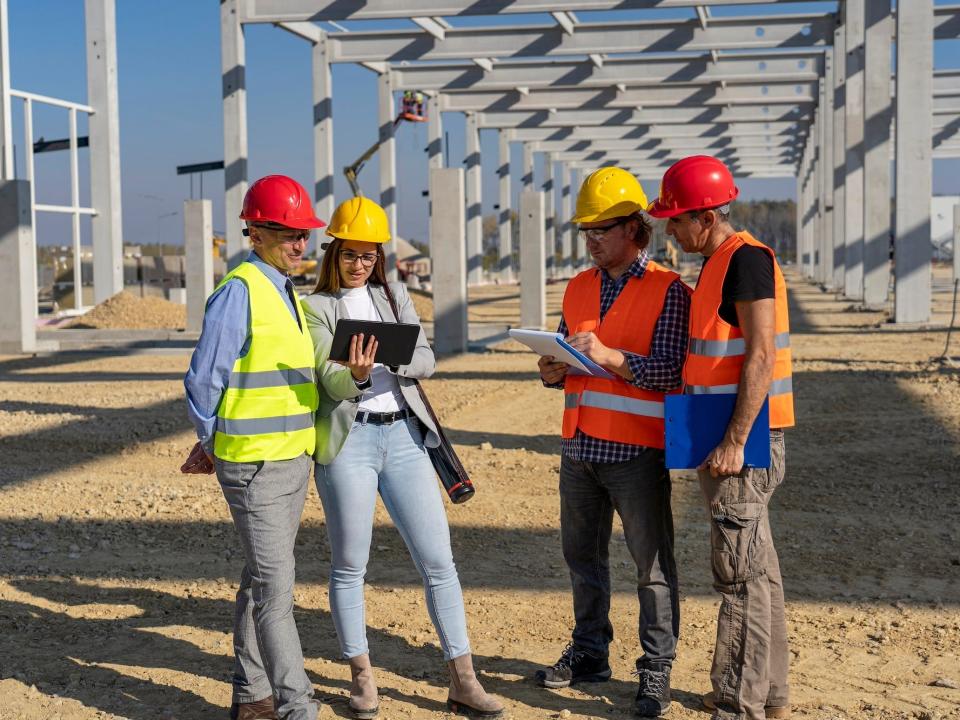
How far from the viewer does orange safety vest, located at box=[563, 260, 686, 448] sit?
4.18 meters

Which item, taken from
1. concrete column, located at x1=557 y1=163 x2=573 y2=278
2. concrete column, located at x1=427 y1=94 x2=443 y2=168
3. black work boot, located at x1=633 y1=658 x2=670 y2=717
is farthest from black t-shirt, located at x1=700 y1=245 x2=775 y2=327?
concrete column, located at x1=557 y1=163 x2=573 y2=278

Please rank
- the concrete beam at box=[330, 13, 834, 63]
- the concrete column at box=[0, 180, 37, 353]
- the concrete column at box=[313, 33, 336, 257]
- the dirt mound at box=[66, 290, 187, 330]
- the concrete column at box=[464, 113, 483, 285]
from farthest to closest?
the concrete column at box=[464, 113, 483, 285] < the concrete column at box=[313, 33, 336, 257] < the dirt mound at box=[66, 290, 187, 330] < the concrete beam at box=[330, 13, 834, 63] < the concrete column at box=[0, 180, 37, 353]

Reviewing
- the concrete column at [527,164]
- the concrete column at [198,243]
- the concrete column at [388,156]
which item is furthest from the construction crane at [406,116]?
the concrete column at [527,164]

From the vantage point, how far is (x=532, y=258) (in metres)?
20.5

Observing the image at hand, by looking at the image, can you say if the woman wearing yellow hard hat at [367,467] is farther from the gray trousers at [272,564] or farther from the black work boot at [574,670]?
the black work boot at [574,670]

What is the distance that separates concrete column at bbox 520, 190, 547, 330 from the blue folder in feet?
52.7

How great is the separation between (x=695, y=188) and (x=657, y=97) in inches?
1146

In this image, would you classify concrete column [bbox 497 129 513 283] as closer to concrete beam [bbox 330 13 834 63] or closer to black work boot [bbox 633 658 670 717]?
concrete beam [bbox 330 13 834 63]

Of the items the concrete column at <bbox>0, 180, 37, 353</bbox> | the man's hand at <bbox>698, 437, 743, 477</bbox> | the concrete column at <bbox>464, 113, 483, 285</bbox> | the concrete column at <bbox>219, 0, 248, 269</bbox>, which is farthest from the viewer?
the concrete column at <bbox>464, 113, 483, 285</bbox>

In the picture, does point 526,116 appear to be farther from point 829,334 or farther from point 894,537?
point 894,537

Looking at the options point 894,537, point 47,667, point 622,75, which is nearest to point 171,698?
point 47,667

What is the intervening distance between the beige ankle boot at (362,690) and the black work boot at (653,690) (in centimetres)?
96

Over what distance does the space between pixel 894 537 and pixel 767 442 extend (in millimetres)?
3388

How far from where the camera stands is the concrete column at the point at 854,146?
23.0m
